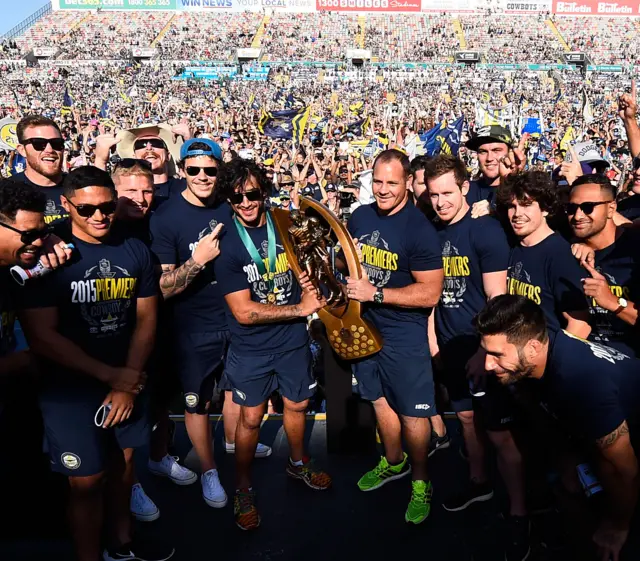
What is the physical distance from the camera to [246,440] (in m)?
3.03

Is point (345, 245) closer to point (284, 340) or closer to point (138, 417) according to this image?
point (284, 340)

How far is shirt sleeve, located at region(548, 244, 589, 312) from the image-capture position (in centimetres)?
262

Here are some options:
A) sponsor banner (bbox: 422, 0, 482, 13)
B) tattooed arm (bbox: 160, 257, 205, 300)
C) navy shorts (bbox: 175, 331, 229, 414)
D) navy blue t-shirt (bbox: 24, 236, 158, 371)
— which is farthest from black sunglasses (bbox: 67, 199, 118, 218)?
sponsor banner (bbox: 422, 0, 482, 13)

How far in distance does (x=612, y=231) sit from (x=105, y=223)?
2525mm

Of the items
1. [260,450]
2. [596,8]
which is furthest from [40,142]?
[596,8]

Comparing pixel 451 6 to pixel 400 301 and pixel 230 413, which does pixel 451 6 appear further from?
pixel 230 413

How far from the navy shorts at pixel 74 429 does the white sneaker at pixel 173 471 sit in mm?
953

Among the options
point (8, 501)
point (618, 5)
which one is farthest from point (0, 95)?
point (618, 5)

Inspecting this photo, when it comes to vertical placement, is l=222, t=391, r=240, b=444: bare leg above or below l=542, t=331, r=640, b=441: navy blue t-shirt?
below

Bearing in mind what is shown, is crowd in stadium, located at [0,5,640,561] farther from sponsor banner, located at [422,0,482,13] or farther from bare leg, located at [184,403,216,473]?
sponsor banner, located at [422,0,482,13]

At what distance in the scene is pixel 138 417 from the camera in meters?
2.67

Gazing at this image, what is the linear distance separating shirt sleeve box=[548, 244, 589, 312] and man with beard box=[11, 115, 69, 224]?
2.86 metres

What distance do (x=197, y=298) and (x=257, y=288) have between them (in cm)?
43

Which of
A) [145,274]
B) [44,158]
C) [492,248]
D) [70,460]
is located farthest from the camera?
[44,158]
